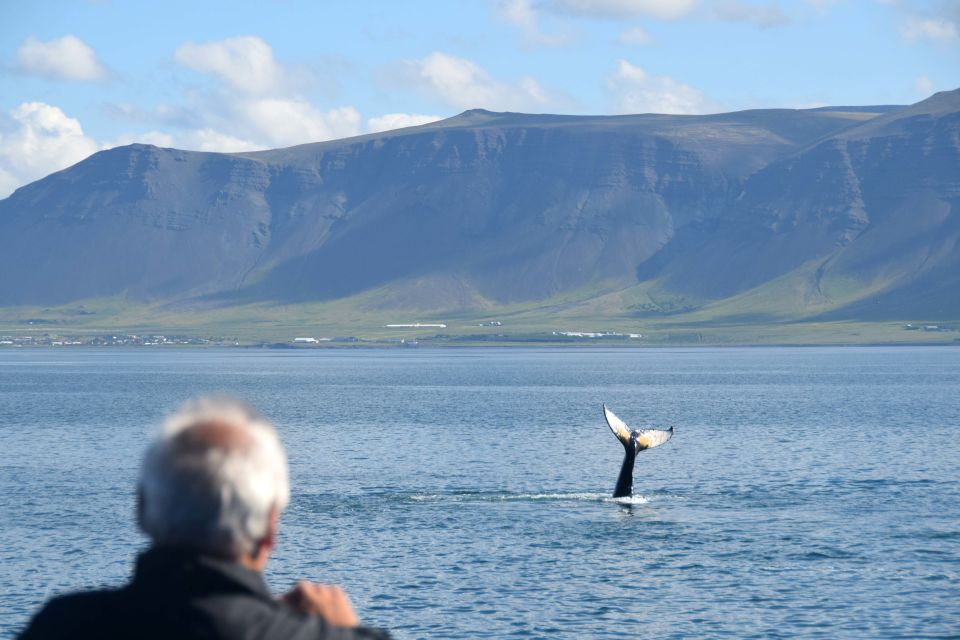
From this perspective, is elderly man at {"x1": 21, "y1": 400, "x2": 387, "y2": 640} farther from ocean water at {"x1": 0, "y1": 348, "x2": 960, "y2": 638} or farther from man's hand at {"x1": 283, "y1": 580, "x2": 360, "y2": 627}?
ocean water at {"x1": 0, "y1": 348, "x2": 960, "y2": 638}

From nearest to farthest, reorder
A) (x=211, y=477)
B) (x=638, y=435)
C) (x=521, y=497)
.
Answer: (x=211, y=477), (x=638, y=435), (x=521, y=497)

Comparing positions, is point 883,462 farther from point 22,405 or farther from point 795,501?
point 22,405

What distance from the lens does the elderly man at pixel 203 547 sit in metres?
5.29

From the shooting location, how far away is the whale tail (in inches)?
2197

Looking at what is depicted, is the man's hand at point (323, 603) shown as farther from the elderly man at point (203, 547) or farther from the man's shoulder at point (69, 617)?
the man's shoulder at point (69, 617)

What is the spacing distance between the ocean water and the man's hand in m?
30.8

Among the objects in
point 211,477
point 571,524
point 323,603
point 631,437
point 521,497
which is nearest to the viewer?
point 211,477

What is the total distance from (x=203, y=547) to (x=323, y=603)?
1.77ft

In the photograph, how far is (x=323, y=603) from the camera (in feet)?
18.5

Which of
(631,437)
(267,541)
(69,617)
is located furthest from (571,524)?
(69,617)

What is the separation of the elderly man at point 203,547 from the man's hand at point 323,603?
0.29ft

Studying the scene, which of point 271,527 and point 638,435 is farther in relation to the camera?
point 638,435

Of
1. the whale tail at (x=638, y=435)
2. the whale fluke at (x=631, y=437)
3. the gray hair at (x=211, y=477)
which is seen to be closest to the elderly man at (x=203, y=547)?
the gray hair at (x=211, y=477)

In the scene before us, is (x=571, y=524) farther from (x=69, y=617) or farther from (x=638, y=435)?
(x=69, y=617)
